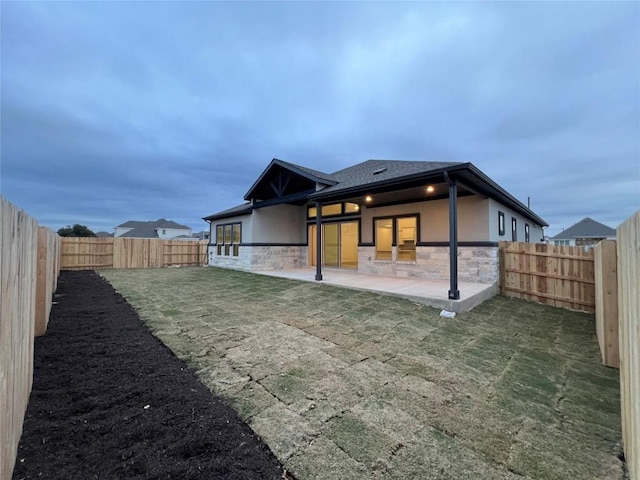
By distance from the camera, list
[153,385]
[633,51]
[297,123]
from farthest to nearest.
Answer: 1. [297,123]
2. [633,51]
3. [153,385]

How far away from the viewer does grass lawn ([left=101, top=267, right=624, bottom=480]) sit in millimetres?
1900

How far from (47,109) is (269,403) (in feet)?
63.0

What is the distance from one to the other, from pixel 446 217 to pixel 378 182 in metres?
2.84

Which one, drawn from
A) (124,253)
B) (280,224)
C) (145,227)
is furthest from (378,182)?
(145,227)

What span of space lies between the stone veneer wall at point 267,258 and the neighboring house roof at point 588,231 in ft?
120

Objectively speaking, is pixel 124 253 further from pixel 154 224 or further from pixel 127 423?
pixel 154 224

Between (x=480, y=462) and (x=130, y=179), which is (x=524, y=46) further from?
(x=130, y=179)

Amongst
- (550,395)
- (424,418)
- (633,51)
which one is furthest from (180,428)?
(633,51)

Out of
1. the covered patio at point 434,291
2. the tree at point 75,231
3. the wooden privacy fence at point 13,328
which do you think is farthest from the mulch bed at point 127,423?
the tree at point 75,231

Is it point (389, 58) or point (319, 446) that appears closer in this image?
point (319, 446)

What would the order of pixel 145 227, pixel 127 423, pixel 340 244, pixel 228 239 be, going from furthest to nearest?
1. pixel 145 227
2. pixel 228 239
3. pixel 340 244
4. pixel 127 423

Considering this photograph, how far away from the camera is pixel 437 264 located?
8648 millimetres

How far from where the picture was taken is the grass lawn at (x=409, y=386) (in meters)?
1.90

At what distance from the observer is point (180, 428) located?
82.7 inches
